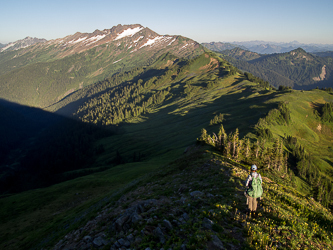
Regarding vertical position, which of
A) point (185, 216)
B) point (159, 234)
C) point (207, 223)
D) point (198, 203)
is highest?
point (159, 234)

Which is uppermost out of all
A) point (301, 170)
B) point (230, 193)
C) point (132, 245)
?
point (132, 245)

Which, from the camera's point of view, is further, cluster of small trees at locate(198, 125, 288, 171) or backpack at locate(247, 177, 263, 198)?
cluster of small trees at locate(198, 125, 288, 171)

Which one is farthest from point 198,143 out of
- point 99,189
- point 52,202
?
point 52,202

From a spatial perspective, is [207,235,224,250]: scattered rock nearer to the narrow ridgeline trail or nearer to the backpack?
the narrow ridgeline trail

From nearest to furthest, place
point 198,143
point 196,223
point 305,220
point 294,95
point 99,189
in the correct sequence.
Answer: point 196,223 < point 305,220 < point 99,189 < point 198,143 < point 294,95

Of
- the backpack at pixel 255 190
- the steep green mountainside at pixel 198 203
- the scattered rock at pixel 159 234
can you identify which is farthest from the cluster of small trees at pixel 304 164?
the scattered rock at pixel 159 234

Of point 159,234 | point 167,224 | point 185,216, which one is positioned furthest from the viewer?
point 185,216

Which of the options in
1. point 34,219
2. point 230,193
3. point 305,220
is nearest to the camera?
point 305,220

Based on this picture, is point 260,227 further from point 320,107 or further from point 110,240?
point 320,107

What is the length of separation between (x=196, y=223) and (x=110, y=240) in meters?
7.04

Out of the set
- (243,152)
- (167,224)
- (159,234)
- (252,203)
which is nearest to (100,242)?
(159,234)

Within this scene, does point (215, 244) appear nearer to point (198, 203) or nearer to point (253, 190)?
point (253, 190)

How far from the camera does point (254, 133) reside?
118 m

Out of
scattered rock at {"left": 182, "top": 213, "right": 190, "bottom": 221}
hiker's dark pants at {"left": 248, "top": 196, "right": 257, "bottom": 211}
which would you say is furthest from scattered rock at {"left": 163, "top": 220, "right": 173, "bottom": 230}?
hiker's dark pants at {"left": 248, "top": 196, "right": 257, "bottom": 211}
